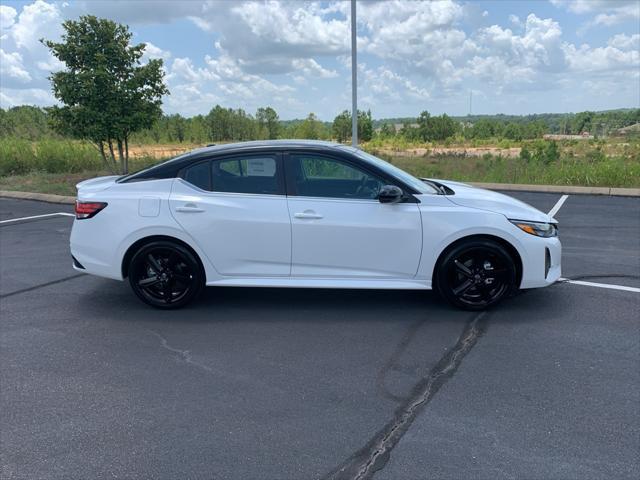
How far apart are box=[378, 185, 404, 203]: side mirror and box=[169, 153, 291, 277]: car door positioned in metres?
0.88

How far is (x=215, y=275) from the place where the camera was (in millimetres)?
5133

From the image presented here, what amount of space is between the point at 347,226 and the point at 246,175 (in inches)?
43.2

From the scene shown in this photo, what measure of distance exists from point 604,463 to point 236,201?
11.6ft

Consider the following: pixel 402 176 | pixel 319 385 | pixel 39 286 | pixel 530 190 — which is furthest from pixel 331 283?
pixel 530 190

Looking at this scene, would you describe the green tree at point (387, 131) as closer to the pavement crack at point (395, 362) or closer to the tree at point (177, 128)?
the tree at point (177, 128)

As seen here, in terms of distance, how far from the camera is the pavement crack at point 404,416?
284 centimetres

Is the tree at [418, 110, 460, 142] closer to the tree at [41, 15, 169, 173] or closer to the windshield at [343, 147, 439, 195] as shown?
the tree at [41, 15, 169, 173]

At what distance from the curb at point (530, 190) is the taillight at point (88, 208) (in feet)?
22.2

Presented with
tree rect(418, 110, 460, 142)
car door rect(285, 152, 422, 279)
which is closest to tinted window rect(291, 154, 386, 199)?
car door rect(285, 152, 422, 279)

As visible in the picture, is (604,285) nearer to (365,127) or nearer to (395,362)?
Result: (395,362)

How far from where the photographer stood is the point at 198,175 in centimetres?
518

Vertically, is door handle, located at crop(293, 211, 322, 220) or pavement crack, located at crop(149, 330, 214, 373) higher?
door handle, located at crop(293, 211, 322, 220)

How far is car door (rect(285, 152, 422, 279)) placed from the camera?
4898 mm

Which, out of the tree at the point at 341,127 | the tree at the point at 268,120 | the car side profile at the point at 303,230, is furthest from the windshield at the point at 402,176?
the tree at the point at 268,120
